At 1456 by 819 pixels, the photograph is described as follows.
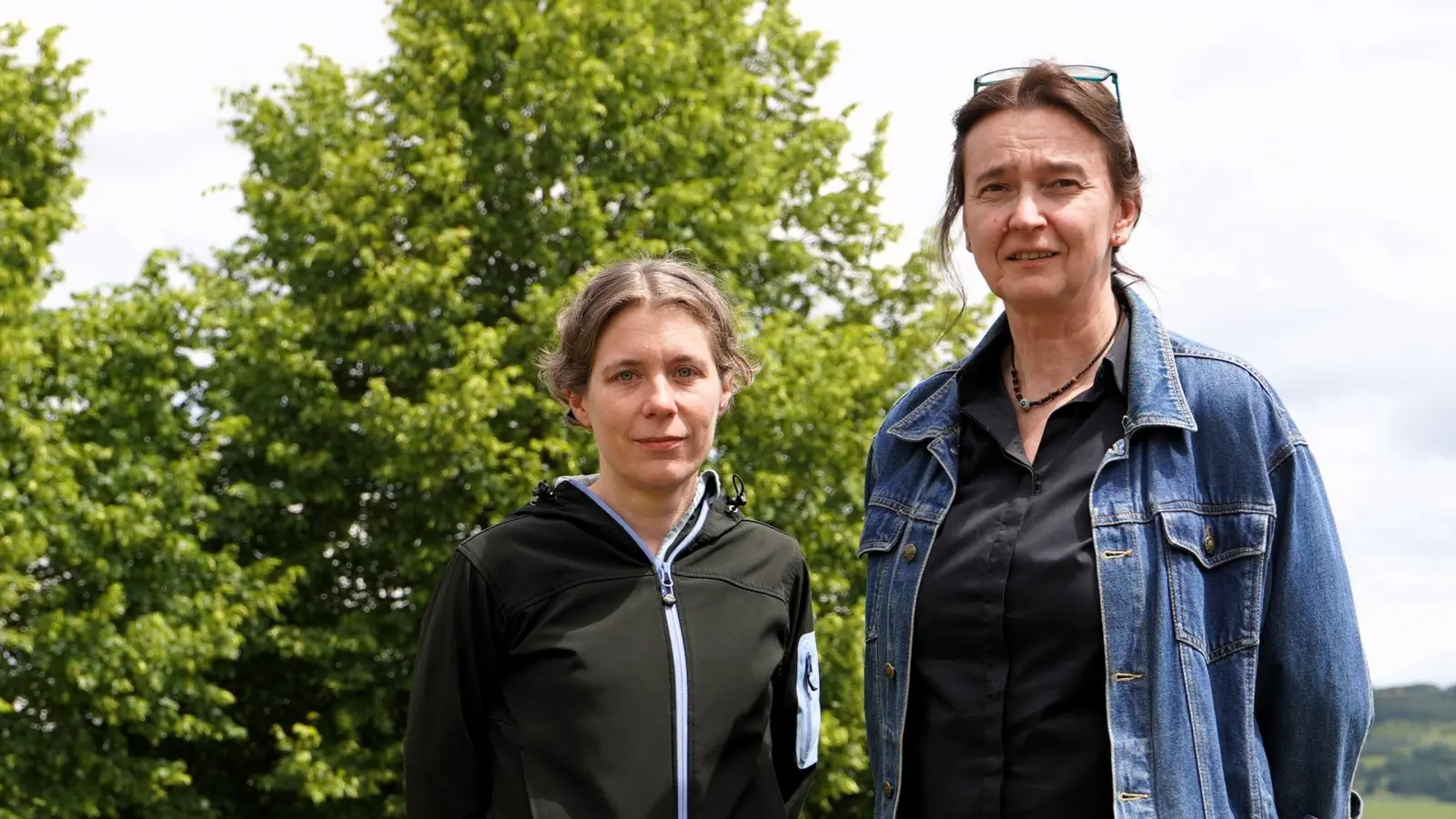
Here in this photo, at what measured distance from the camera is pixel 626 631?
144 inches

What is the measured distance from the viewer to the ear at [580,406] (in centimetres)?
392

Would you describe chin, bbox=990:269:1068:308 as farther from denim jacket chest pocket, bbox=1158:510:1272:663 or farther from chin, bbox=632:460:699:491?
chin, bbox=632:460:699:491

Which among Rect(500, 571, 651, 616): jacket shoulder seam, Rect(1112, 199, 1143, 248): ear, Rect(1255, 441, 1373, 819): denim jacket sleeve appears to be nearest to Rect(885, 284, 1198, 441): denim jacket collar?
Rect(1112, 199, 1143, 248): ear

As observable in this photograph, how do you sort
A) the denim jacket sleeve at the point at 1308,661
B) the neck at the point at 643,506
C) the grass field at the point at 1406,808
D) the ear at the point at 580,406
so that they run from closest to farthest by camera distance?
the denim jacket sleeve at the point at 1308,661, the neck at the point at 643,506, the ear at the point at 580,406, the grass field at the point at 1406,808

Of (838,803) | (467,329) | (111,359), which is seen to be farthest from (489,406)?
(838,803)

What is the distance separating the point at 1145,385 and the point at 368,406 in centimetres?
1519

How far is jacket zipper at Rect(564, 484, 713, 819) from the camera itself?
3568 mm

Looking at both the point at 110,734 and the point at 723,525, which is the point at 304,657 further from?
the point at 723,525

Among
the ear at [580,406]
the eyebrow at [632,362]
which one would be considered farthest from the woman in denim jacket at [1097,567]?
the ear at [580,406]

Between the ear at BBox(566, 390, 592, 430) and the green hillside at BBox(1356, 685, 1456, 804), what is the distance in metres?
75.3

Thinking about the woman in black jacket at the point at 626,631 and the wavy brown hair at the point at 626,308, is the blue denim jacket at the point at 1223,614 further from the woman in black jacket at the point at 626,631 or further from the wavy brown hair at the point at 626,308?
the wavy brown hair at the point at 626,308

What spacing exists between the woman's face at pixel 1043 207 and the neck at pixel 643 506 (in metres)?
0.96

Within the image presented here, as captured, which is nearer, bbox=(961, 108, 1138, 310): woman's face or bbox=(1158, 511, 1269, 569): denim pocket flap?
bbox=(1158, 511, 1269, 569): denim pocket flap

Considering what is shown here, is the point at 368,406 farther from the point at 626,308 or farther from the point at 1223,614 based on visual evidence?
the point at 1223,614
